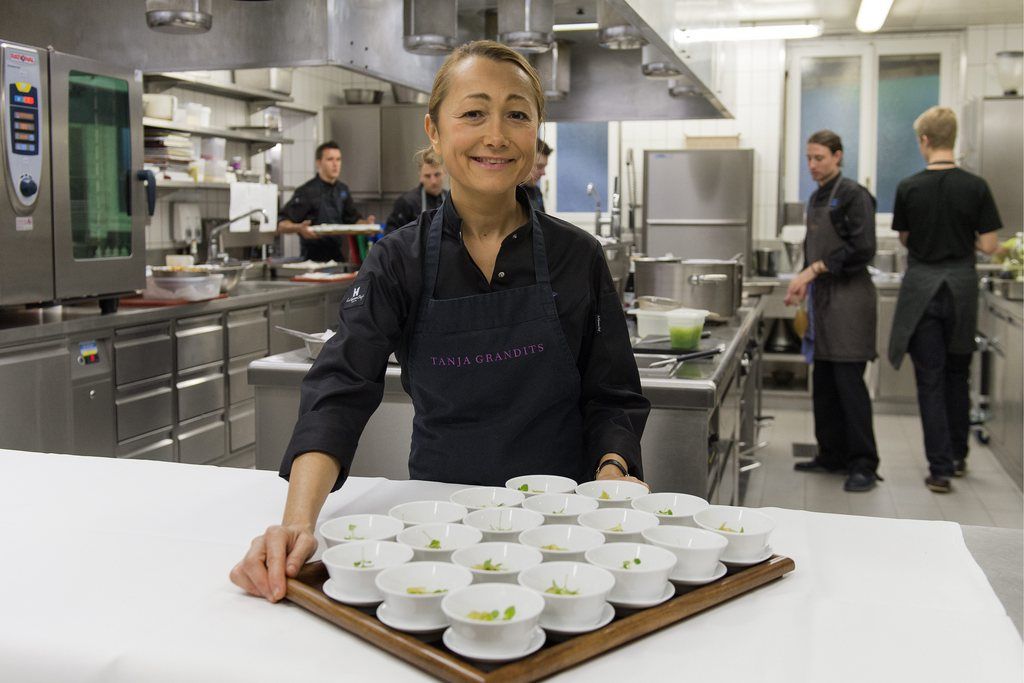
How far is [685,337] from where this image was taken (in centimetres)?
334

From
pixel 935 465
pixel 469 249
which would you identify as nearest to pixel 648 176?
pixel 935 465

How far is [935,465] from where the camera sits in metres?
5.31

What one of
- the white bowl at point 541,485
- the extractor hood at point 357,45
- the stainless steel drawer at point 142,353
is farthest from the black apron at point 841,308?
the white bowl at point 541,485

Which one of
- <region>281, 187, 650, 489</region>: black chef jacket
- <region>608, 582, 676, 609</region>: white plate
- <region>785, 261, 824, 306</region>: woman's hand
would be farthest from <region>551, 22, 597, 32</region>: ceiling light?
<region>608, 582, 676, 609</region>: white plate

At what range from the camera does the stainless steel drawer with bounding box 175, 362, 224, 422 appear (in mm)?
4898

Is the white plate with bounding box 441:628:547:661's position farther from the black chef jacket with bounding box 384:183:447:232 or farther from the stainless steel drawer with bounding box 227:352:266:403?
the black chef jacket with bounding box 384:183:447:232

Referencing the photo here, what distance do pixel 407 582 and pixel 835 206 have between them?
4.54m

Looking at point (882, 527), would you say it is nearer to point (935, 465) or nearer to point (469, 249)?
point (469, 249)

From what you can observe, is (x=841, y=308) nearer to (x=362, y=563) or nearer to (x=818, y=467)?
(x=818, y=467)

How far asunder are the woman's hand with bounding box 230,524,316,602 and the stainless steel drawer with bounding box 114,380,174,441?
3.35 m

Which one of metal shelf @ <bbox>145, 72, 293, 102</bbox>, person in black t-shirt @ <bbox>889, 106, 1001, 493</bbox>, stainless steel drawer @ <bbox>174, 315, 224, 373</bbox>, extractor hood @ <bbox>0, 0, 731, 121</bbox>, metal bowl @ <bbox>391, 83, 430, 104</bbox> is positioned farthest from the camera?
metal bowl @ <bbox>391, 83, 430, 104</bbox>

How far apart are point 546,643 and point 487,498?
43 centimetres

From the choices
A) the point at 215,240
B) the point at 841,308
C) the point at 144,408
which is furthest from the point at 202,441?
the point at 841,308

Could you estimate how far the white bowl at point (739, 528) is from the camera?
1.32 m
